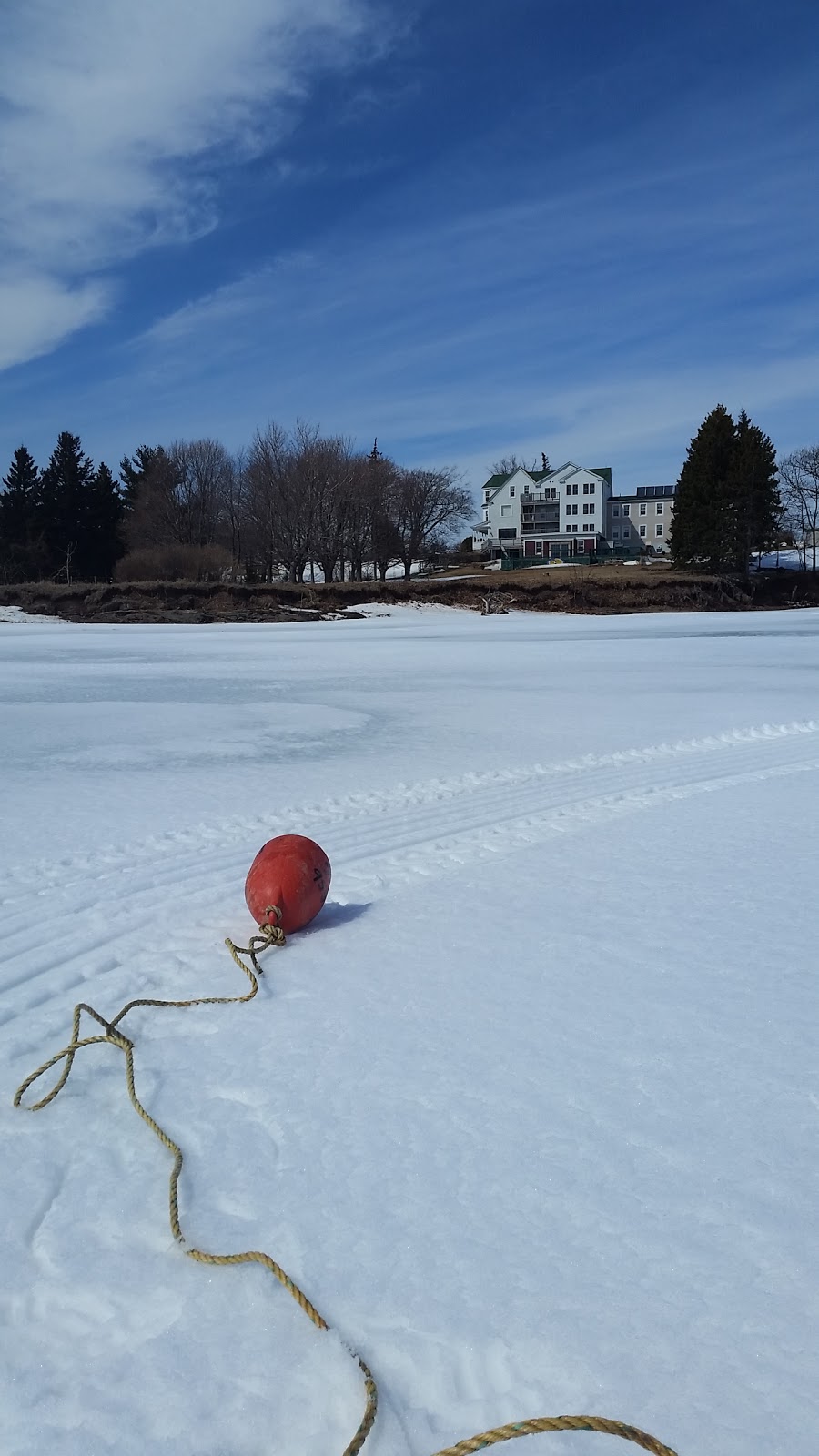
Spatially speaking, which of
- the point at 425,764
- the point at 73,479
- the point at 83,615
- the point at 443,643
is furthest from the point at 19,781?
the point at 73,479

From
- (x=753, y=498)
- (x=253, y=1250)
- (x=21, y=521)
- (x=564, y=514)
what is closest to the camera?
(x=253, y=1250)

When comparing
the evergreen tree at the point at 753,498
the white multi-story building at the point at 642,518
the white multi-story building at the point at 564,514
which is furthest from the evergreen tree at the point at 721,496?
the white multi-story building at the point at 642,518

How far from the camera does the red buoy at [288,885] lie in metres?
4.65

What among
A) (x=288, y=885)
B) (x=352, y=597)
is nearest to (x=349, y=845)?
(x=288, y=885)

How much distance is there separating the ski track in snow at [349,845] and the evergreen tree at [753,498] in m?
48.4

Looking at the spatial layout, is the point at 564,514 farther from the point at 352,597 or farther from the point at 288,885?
the point at 288,885

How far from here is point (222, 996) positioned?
13.5ft

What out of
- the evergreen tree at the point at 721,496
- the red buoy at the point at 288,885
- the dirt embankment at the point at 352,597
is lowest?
the dirt embankment at the point at 352,597

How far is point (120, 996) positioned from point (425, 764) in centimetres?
492

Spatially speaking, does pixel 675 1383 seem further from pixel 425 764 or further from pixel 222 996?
pixel 425 764

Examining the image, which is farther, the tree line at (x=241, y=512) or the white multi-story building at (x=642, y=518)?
the white multi-story building at (x=642, y=518)

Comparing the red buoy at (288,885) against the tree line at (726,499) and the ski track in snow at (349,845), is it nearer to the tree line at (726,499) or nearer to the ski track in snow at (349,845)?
the ski track in snow at (349,845)

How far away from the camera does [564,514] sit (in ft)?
330

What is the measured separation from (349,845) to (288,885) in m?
1.67
